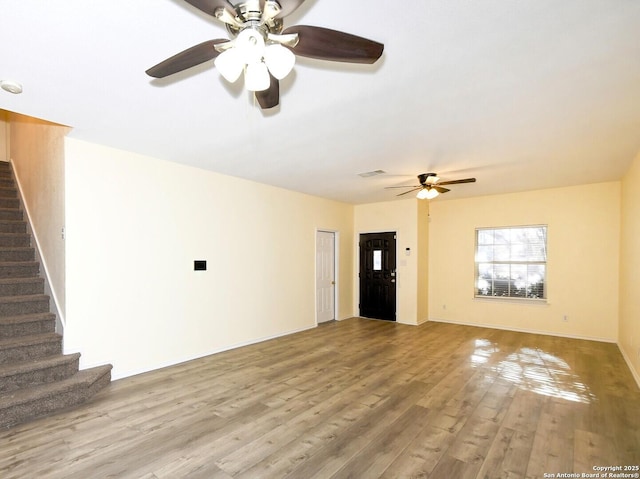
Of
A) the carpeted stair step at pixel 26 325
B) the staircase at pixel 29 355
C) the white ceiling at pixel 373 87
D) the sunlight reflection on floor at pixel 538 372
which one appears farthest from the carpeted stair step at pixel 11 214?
the sunlight reflection on floor at pixel 538 372

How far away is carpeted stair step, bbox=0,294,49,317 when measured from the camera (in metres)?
3.65

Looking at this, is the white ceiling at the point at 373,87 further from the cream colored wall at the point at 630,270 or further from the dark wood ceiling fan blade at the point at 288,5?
the cream colored wall at the point at 630,270

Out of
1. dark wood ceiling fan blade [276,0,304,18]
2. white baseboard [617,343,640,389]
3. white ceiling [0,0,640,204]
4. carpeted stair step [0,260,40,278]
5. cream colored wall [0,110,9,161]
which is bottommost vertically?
white baseboard [617,343,640,389]

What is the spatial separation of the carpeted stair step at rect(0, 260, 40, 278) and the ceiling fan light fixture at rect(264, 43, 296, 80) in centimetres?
449

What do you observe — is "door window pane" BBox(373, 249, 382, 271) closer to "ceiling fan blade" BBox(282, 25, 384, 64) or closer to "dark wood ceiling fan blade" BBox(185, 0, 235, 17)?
"ceiling fan blade" BBox(282, 25, 384, 64)

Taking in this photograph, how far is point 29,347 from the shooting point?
10.9 feet

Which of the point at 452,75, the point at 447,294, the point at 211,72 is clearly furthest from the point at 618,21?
the point at 447,294

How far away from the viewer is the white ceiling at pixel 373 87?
1.68 meters

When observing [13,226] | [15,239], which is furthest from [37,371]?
[13,226]

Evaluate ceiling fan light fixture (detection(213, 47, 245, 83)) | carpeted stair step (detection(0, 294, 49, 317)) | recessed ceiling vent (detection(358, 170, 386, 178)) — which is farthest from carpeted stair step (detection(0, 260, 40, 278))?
recessed ceiling vent (detection(358, 170, 386, 178))

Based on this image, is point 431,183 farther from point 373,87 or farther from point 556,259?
point 556,259

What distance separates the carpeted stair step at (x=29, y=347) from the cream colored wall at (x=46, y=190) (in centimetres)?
25

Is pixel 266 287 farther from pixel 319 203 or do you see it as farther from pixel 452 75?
pixel 452 75

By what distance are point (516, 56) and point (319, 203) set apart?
4927 mm
